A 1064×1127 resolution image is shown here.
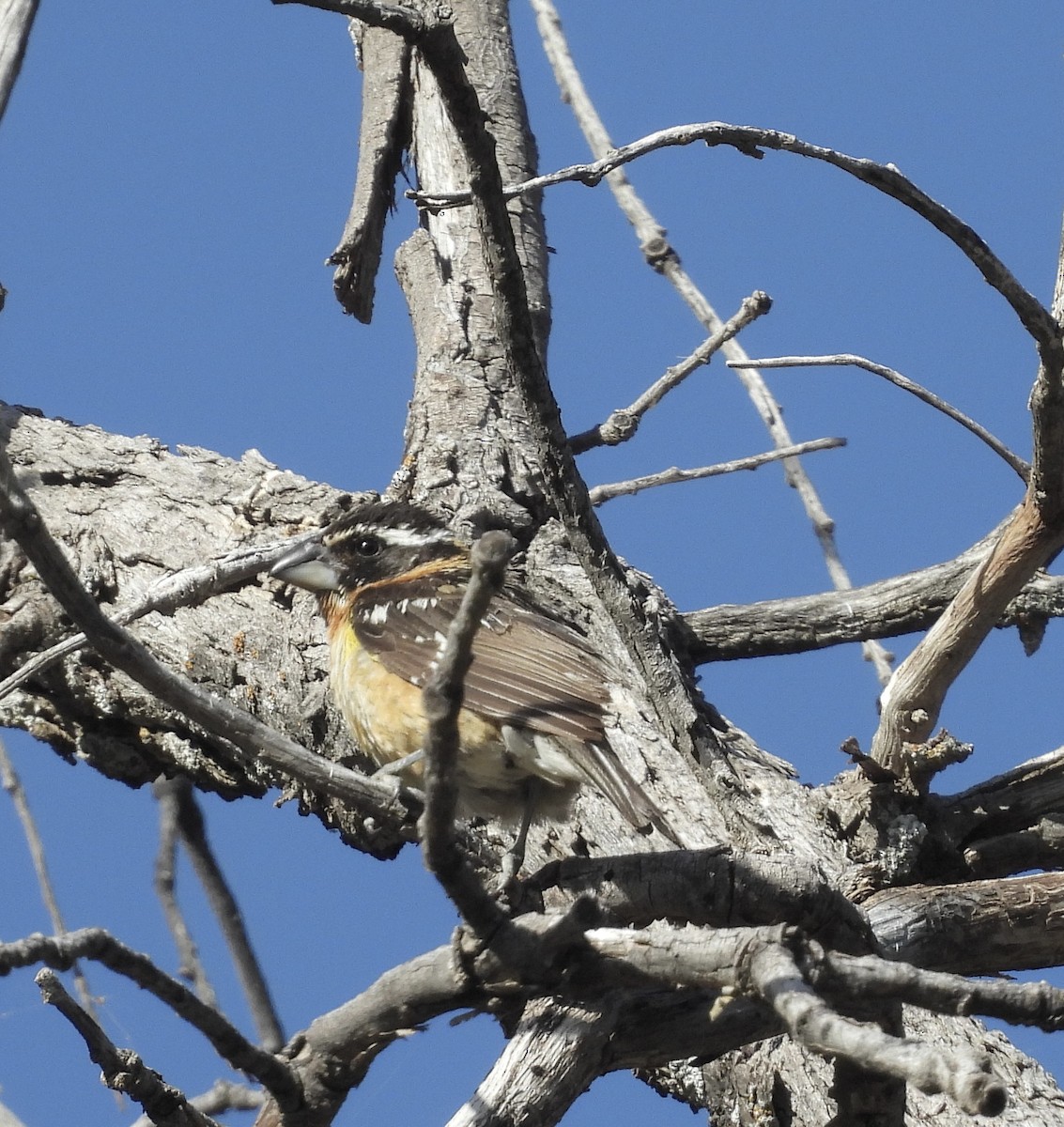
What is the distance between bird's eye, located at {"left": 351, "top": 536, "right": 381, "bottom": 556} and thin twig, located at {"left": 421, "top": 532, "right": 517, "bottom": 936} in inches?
100.0

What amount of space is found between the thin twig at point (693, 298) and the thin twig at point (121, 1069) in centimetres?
289

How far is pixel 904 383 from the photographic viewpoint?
136 inches

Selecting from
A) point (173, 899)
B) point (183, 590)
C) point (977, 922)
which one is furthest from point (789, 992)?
point (173, 899)

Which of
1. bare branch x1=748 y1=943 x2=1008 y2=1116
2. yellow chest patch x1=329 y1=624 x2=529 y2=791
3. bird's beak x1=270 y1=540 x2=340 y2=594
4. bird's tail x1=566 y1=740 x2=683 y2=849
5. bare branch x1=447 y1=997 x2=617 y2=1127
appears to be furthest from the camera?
bird's beak x1=270 y1=540 x2=340 y2=594

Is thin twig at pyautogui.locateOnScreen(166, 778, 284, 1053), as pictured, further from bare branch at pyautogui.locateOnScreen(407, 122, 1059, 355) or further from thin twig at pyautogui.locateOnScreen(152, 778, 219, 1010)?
bare branch at pyautogui.locateOnScreen(407, 122, 1059, 355)

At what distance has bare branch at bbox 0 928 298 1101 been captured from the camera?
2.12 meters

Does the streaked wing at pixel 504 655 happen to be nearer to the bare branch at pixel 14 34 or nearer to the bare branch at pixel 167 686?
the bare branch at pixel 167 686

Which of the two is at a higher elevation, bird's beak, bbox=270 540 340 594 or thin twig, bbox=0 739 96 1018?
bird's beak, bbox=270 540 340 594

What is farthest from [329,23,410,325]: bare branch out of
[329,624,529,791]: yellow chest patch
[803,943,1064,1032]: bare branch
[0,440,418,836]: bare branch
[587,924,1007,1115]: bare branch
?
[803,943,1064,1032]: bare branch

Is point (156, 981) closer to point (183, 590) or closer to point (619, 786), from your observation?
point (183, 590)

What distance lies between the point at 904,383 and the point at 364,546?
6.97 feet

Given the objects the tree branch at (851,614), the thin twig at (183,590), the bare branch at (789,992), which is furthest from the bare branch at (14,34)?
the tree branch at (851,614)

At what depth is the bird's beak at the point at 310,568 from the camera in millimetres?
4793

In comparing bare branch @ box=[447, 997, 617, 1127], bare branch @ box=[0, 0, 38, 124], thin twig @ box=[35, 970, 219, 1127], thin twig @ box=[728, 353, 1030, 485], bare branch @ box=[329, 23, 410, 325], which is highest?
bare branch @ box=[329, 23, 410, 325]
